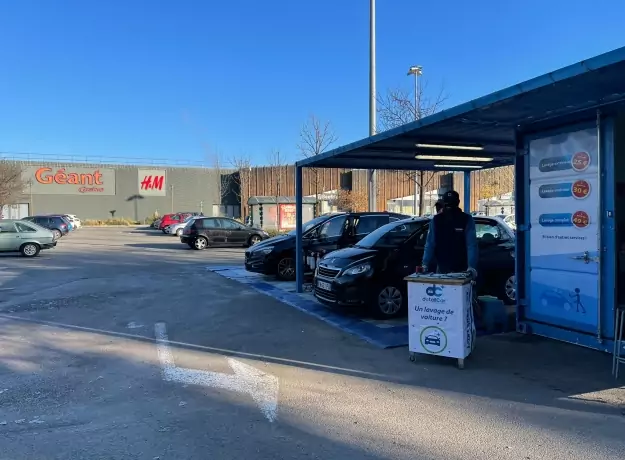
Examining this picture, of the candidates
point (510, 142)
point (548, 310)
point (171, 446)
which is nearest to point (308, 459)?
point (171, 446)

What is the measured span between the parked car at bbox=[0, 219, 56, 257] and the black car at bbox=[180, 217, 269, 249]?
6.00m

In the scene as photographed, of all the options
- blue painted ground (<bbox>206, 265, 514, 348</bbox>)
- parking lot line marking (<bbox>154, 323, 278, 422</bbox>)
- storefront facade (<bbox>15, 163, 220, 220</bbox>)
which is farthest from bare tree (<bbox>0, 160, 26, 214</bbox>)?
parking lot line marking (<bbox>154, 323, 278, 422</bbox>)

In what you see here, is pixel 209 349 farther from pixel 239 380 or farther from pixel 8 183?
pixel 8 183

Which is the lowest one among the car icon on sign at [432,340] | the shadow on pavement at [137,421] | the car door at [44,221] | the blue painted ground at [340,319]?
the shadow on pavement at [137,421]

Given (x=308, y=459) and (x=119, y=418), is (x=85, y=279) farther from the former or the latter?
(x=308, y=459)

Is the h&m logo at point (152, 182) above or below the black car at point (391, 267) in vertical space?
above

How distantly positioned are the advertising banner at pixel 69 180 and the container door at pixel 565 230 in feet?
188

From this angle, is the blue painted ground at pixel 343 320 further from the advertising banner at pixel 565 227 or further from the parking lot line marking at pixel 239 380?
the parking lot line marking at pixel 239 380

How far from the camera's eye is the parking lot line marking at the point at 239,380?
4.71m

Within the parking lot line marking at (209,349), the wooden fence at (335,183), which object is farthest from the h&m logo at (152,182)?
the parking lot line marking at (209,349)

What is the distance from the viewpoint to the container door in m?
6.00

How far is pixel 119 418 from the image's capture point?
434 cm

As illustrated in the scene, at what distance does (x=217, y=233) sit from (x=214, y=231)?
17cm

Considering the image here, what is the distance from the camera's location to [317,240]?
12391 millimetres
